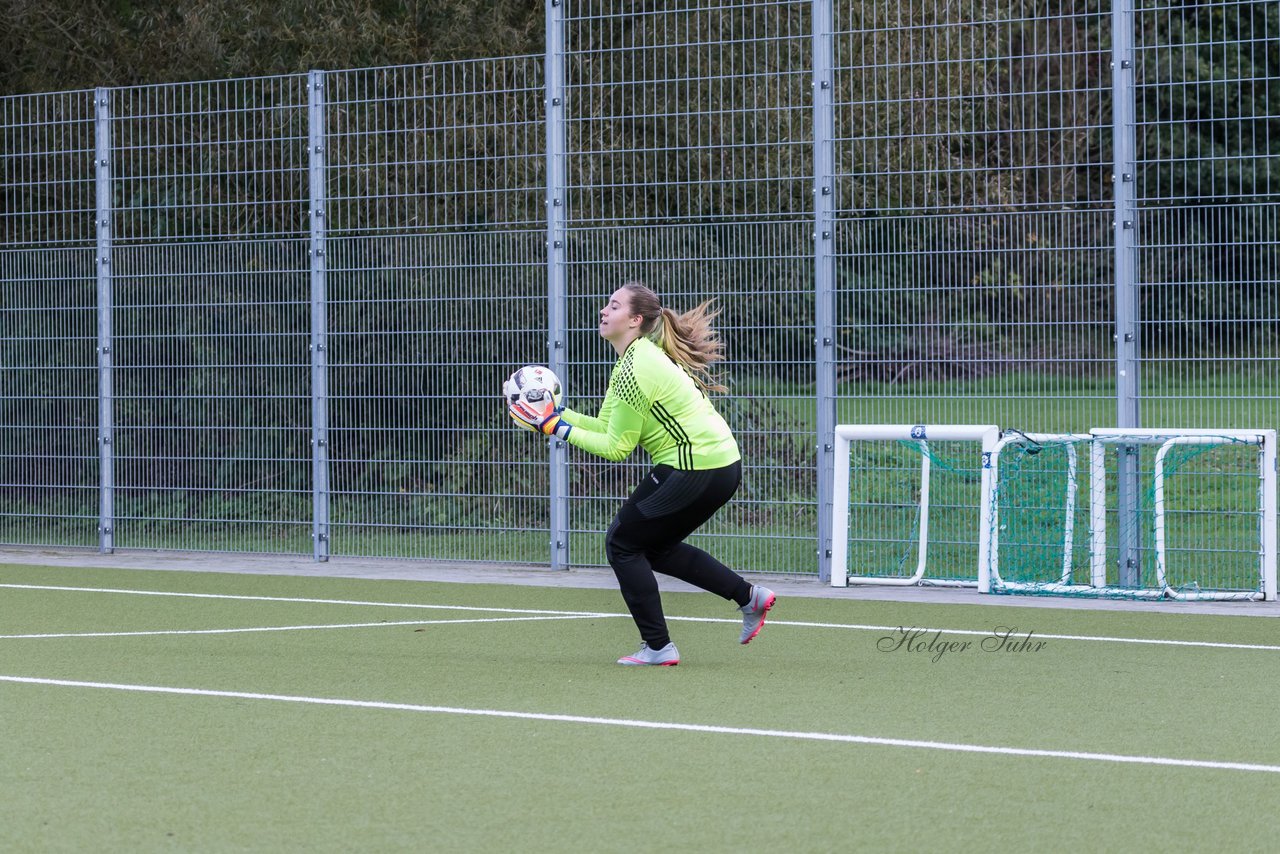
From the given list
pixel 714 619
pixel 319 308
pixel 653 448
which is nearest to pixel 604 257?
pixel 319 308

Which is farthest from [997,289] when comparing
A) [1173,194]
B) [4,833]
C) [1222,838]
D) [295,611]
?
[4,833]

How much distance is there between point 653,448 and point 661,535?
1.31 feet

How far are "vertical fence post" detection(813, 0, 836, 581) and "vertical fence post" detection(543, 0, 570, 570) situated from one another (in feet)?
6.11

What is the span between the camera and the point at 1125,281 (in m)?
11.3

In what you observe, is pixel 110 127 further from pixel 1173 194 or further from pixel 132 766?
pixel 132 766

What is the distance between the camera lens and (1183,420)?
36.9 ft

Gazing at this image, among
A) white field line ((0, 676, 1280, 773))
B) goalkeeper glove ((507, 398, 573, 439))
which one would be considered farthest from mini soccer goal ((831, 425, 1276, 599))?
white field line ((0, 676, 1280, 773))

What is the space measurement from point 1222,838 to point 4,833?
349 centimetres

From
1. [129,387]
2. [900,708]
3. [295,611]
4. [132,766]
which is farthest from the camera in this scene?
[129,387]

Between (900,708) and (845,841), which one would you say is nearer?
(845,841)

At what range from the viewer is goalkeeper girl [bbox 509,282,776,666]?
26.8 feet

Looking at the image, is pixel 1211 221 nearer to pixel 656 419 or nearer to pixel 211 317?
pixel 656 419

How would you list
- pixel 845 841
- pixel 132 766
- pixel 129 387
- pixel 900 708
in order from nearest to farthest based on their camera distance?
pixel 845 841 → pixel 132 766 → pixel 900 708 → pixel 129 387

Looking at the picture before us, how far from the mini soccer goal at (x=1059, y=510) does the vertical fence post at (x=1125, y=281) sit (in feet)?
0.05
